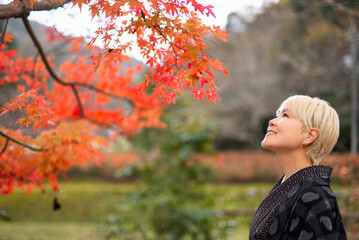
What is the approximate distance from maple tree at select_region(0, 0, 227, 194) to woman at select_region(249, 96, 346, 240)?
60 centimetres

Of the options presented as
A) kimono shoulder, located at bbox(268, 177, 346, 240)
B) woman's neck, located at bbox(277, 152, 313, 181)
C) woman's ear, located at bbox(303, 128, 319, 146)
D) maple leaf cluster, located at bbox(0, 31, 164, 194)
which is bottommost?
kimono shoulder, located at bbox(268, 177, 346, 240)

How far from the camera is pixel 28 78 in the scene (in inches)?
143

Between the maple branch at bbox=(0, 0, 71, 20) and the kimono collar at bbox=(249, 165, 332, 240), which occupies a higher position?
the maple branch at bbox=(0, 0, 71, 20)

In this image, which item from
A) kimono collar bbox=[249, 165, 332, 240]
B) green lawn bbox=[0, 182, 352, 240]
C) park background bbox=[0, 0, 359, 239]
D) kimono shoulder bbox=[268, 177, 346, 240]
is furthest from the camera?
green lawn bbox=[0, 182, 352, 240]

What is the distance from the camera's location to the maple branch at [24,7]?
6.94 feet

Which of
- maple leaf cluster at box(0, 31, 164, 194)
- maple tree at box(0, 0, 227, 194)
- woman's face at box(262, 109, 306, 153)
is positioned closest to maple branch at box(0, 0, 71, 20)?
maple tree at box(0, 0, 227, 194)

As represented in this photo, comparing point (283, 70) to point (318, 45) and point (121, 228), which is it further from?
point (121, 228)

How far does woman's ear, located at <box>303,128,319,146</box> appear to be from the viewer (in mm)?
1645

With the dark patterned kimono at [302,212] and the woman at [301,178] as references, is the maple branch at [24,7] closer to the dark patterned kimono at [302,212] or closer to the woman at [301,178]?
the woman at [301,178]

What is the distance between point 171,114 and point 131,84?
165 centimetres

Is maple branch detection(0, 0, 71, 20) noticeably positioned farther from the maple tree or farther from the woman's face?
the woman's face

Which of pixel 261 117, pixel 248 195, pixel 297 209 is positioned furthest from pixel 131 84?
pixel 261 117

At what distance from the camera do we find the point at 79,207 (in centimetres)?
945

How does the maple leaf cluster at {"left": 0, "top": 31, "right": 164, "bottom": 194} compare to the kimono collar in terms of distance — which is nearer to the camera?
the kimono collar
